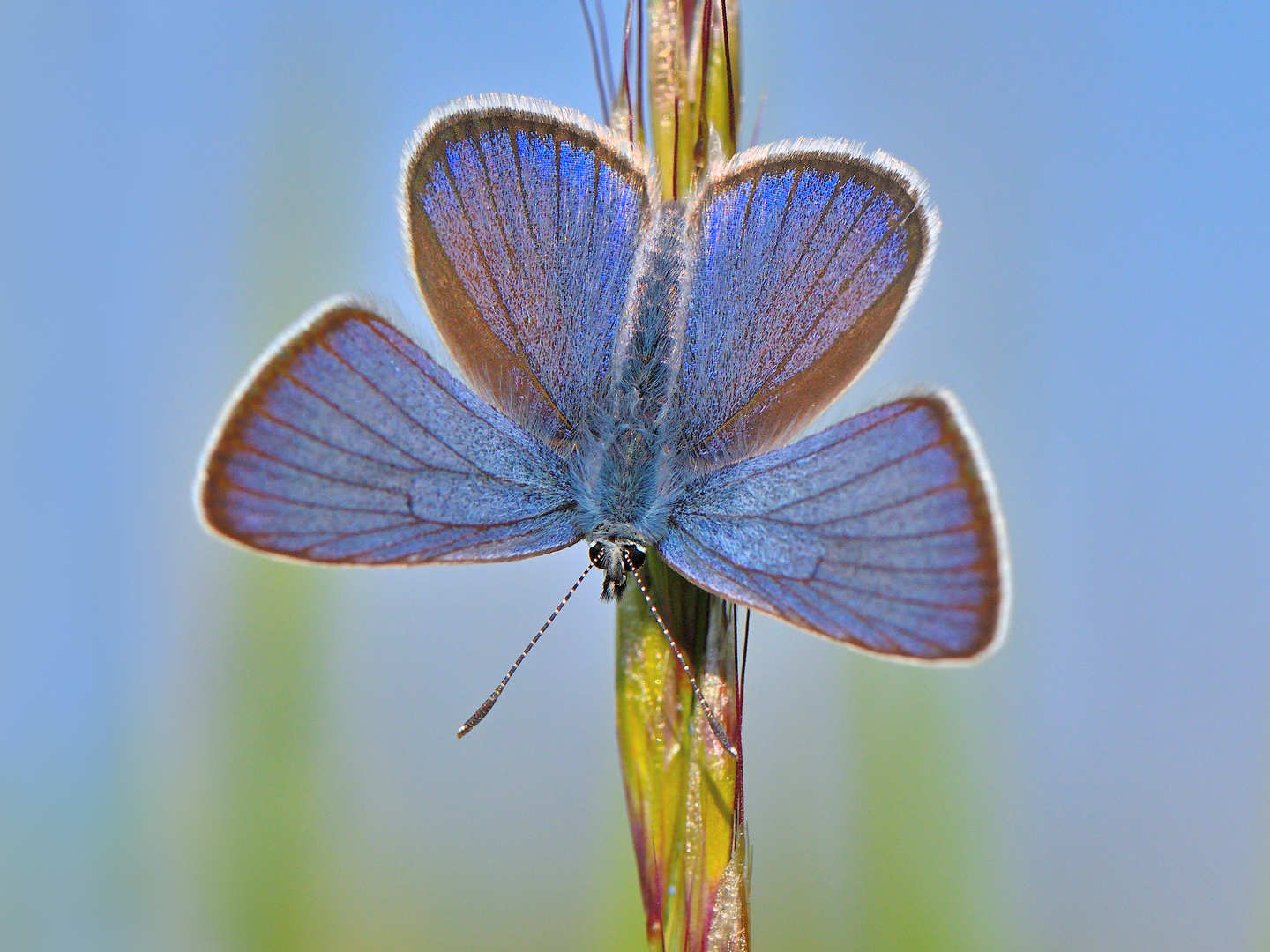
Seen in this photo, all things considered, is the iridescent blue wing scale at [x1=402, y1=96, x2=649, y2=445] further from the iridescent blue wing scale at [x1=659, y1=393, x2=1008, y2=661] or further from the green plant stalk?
the iridescent blue wing scale at [x1=659, y1=393, x2=1008, y2=661]

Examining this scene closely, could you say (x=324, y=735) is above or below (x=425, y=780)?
above

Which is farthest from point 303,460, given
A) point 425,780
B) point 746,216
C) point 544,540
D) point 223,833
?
point 425,780

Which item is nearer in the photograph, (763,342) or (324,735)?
(763,342)

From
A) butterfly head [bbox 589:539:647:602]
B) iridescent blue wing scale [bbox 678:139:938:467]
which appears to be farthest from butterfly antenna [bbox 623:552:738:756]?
iridescent blue wing scale [bbox 678:139:938:467]

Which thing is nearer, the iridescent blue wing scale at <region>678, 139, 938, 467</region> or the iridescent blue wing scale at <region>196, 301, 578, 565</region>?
the iridescent blue wing scale at <region>196, 301, 578, 565</region>

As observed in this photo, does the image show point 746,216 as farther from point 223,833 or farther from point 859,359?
point 223,833

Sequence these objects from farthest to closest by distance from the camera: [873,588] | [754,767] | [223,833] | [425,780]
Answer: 1. [425,780]
2. [754,767]
3. [223,833]
4. [873,588]

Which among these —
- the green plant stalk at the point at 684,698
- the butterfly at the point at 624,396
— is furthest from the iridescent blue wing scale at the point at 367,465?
the green plant stalk at the point at 684,698
